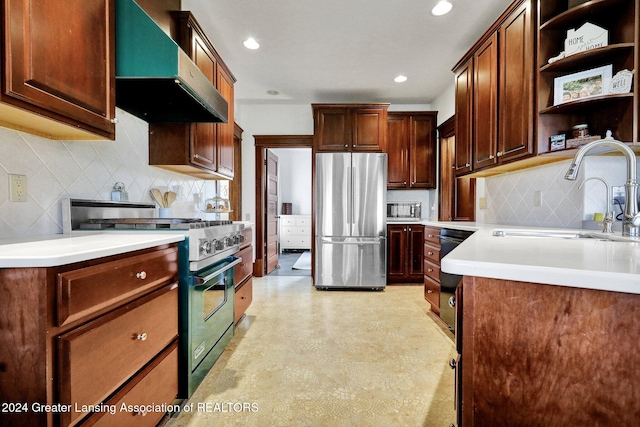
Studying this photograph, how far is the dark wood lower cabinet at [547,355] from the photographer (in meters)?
0.56

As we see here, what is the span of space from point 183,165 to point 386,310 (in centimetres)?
227

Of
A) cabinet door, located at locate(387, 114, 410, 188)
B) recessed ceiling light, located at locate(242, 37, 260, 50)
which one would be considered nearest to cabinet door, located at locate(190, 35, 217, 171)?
recessed ceiling light, located at locate(242, 37, 260, 50)

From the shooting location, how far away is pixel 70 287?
81 centimetres

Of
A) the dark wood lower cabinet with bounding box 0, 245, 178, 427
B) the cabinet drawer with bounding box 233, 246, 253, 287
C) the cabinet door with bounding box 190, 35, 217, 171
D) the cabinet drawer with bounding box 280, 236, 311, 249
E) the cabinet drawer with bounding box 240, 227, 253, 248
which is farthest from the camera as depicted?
the cabinet drawer with bounding box 280, 236, 311, 249

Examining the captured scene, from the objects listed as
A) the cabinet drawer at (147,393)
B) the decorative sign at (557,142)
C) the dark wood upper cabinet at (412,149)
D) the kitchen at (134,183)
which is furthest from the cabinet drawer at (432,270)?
the cabinet drawer at (147,393)

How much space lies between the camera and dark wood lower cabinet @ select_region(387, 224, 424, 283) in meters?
3.77

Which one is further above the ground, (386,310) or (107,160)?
(107,160)

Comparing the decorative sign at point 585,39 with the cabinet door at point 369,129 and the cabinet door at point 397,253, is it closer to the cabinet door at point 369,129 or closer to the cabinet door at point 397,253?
the cabinet door at point 369,129

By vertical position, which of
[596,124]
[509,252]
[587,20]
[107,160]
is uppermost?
[587,20]

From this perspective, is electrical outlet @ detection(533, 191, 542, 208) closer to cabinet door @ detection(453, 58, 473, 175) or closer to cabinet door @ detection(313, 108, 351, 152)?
cabinet door @ detection(453, 58, 473, 175)

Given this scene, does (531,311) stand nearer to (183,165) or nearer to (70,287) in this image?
(70,287)

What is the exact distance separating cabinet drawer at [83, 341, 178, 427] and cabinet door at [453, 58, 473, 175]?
2.63m

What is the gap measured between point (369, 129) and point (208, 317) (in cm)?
296

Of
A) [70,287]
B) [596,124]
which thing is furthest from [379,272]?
[70,287]
